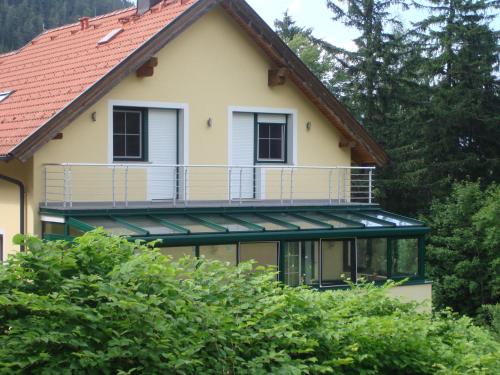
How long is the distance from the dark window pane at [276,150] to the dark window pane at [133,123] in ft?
11.9

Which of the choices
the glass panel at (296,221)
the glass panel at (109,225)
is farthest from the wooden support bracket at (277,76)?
the glass panel at (109,225)

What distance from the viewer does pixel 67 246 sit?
6625 mm

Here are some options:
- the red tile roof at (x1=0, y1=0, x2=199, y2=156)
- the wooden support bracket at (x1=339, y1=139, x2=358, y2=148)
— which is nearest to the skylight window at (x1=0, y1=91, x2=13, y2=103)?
the red tile roof at (x1=0, y1=0, x2=199, y2=156)

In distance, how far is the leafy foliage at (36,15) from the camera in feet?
238

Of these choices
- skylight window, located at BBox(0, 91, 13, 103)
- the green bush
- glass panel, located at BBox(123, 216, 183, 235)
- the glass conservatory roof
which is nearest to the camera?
the green bush

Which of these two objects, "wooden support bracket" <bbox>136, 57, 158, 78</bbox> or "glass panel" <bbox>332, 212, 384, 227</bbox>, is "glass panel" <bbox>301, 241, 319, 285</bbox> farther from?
"wooden support bracket" <bbox>136, 57, 158, 78</bbox>

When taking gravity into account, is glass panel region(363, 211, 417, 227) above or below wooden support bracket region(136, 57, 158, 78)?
below

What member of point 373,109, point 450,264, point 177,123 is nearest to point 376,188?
point 373,109

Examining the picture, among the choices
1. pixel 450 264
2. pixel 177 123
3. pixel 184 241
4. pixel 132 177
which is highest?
pixel 177 123

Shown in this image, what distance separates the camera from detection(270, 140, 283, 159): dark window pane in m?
21.3

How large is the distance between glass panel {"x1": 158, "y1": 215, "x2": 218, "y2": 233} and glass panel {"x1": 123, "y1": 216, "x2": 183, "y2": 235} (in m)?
Answer: 0.40

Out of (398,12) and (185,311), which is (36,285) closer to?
(185,311)

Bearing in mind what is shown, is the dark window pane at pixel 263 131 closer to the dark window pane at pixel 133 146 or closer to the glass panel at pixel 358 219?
the glass panel at pixel 358 219

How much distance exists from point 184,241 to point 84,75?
174 inches
